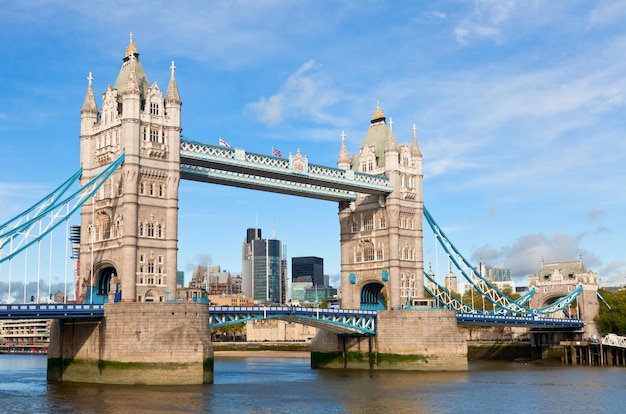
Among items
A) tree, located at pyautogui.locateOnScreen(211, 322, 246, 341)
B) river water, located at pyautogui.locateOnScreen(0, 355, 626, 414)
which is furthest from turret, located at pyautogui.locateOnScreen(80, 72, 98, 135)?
tree, located at pyautogui.locateOnScreen(211, 322, 246, 341)

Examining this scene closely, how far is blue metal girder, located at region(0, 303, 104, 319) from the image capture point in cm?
6191

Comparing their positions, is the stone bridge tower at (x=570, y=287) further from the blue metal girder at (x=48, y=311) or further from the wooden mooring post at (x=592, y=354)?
the blue metal girder at (x=48, y=311)

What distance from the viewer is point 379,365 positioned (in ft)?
294

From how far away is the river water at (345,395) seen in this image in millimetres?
54531

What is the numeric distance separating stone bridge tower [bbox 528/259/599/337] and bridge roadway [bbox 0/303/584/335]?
12730mm

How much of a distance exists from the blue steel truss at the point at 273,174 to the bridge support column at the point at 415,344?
49.9 feet

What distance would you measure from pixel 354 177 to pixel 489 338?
51.3 metres

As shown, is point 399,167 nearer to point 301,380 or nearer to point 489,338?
point 301,380

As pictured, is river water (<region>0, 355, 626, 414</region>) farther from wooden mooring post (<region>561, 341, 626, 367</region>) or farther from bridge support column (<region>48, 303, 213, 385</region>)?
wooden mooring post (<region>561, 341, 626, 367</region>)

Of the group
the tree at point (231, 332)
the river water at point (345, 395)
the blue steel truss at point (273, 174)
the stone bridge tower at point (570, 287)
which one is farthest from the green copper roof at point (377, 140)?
the tree at point (231, 332)

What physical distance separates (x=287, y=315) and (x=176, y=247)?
1494cm

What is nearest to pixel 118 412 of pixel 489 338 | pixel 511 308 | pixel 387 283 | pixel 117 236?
pixel 117 236

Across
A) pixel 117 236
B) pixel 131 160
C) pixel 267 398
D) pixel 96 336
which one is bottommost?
pixel 267 398

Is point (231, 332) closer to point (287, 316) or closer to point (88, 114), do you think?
point (287, 316)
